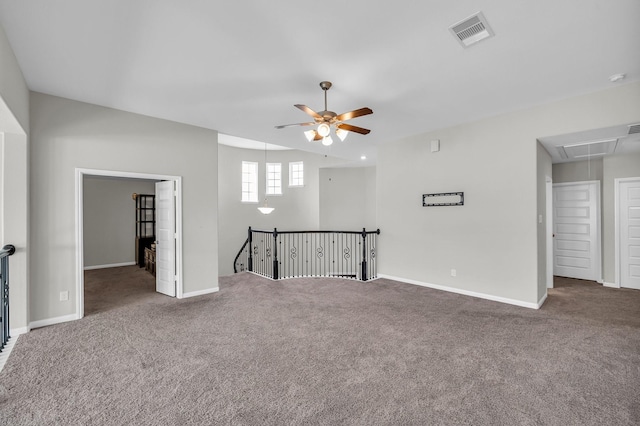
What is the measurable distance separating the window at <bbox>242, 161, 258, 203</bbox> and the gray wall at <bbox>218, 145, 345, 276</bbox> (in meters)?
0.13

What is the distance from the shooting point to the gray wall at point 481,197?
4055mm

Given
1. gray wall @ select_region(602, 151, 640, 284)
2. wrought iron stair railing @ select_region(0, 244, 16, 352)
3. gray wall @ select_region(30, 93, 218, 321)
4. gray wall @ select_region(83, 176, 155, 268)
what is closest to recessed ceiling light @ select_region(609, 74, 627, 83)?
gray wall @ select_region(602, 151, 640, 284)

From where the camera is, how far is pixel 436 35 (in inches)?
102

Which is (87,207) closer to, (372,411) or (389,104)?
(389,104)

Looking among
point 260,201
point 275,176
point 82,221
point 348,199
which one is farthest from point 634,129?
point 260,201

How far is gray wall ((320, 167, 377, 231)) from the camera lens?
9695 millimetres

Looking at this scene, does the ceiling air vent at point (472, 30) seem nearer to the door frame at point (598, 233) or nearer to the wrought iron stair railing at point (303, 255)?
the door frame at point (598, 233)

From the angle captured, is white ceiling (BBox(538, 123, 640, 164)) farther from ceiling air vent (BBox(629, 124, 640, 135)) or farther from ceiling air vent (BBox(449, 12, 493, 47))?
ceiling air vent (BBox(449, 12, 493, 47))

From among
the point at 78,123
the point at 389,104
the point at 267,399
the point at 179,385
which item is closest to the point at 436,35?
the point at 389,104

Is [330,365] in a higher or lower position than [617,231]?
lower

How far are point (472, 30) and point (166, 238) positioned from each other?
5039 millimetres

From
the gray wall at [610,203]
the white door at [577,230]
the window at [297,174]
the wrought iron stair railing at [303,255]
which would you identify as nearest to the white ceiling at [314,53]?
the gray wall at [610,203]

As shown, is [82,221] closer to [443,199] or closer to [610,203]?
[443,199]

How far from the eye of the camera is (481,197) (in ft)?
15.8
